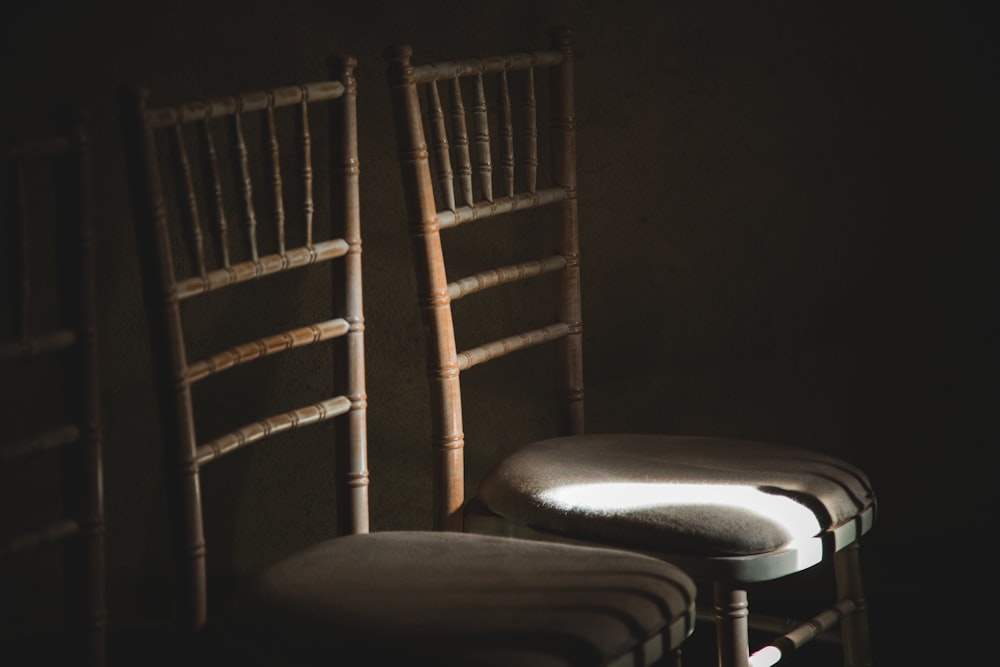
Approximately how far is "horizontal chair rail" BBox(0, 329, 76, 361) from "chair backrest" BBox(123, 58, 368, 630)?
0.35 ft

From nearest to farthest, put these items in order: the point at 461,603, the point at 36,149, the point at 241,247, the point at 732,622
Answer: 1. the point at 36,149
2. the point at 461,603
3. the point at 732,622
4. the point at 241,247

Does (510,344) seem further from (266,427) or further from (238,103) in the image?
(238,103)

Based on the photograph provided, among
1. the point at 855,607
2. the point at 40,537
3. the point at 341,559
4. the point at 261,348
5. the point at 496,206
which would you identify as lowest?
the point at 855,607

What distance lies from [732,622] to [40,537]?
0.78 m

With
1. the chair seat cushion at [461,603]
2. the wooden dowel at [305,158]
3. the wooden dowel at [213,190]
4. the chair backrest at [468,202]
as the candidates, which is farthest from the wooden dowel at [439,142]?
the chair seat cushion at [461,603]

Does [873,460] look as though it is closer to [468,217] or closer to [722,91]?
[722,91]

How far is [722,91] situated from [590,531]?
3.06 ft

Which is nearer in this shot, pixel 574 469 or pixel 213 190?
pixel 213 190

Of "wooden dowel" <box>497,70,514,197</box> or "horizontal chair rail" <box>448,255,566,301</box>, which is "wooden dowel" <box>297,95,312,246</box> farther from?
"wooden dowel" <box>497,70,514,197</box>

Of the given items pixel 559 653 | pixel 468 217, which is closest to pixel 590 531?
pixel 559 653

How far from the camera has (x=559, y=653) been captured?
114cm

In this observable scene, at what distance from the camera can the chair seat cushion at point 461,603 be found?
115cm

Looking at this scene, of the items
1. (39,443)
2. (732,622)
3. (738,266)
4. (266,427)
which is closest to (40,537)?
(39,443)

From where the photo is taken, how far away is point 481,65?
166 cm
